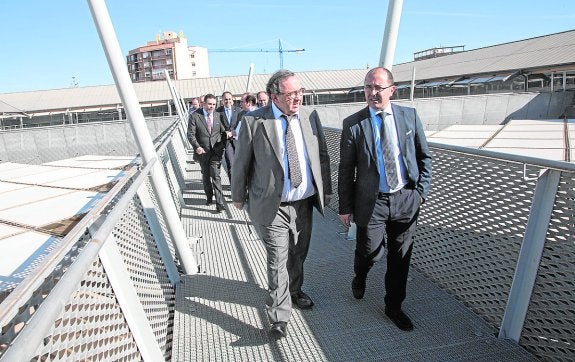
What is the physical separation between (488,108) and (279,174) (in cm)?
1788

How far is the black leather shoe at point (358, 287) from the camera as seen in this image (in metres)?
3.67

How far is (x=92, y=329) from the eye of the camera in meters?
1.89

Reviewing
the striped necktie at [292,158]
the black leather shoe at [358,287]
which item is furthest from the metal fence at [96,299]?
the black leather shoe at [358,287]

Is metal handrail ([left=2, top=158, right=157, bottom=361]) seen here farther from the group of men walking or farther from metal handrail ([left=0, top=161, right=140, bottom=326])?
the group of men walking

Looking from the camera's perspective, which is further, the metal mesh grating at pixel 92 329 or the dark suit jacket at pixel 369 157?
the dark suit jacket at pixel 369 157

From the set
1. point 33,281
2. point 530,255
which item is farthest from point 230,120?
point 33,281

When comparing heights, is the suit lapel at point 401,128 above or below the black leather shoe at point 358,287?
above

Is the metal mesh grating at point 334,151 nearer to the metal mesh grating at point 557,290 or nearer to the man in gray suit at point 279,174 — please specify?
the man in gray suit at point 279,174

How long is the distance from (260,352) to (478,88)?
32.1 m

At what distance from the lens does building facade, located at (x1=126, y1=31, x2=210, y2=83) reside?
431 feet

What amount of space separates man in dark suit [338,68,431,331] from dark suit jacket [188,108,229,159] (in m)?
4.18

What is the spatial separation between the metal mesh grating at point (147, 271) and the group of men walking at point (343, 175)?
2.47ft

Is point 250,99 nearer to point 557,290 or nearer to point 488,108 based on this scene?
point 557,290

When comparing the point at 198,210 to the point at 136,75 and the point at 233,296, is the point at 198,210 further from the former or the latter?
the point at 136,75
